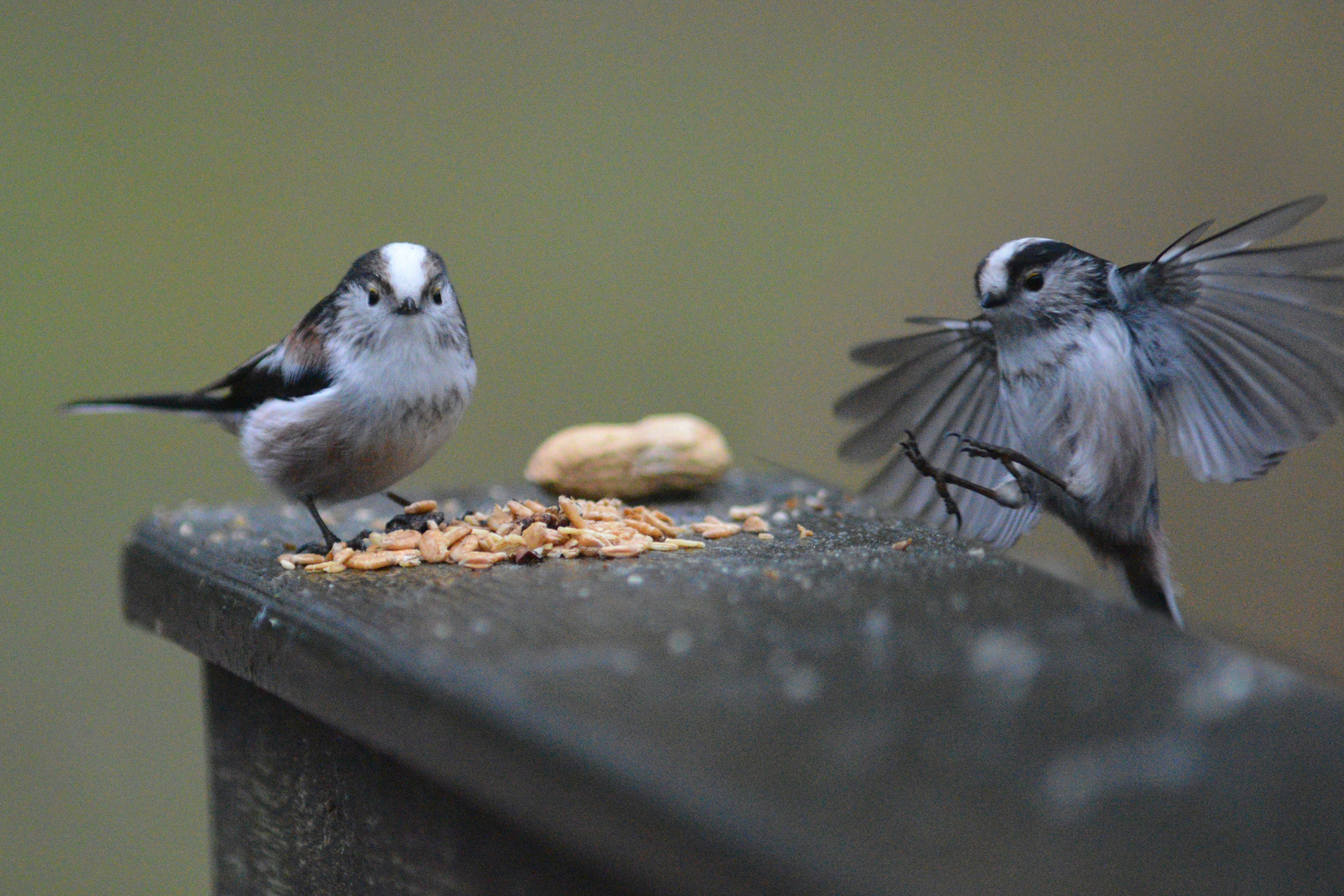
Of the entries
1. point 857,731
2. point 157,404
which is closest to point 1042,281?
point 857,731

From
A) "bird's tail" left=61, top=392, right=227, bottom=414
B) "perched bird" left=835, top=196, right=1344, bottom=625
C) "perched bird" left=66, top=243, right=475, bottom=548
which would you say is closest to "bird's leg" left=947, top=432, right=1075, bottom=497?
"perched bird" left=835, top=196, right=1344, bottom=625

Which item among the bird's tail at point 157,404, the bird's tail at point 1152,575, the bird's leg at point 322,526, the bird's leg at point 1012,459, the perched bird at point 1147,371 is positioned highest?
the perched bird at point 1147,371

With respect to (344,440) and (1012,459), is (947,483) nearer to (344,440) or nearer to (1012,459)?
(1012,459)

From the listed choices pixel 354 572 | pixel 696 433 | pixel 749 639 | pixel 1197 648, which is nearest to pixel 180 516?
pixel 354 572

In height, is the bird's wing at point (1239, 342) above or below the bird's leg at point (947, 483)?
above

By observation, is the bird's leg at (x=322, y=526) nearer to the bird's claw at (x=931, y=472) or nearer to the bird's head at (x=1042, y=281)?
the bird's claw at (x=931, y=472)

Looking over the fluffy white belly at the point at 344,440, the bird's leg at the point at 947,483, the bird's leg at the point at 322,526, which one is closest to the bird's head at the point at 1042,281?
the bird's leg at the point at 947,483

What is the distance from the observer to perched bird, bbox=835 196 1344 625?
820mm

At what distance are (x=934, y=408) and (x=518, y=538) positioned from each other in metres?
0.38

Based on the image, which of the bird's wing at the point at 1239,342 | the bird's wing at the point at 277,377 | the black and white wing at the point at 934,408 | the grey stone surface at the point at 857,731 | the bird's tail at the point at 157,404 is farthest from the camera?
the bird's tail at the point at 157,404

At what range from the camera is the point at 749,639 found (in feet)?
2.58

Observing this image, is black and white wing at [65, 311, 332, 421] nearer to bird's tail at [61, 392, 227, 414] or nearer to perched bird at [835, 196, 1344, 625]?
bird's tail at [61, 392, 227, 414]

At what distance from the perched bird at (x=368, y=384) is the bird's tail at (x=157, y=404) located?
12cm

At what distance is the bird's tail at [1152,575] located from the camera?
3.04 feet
